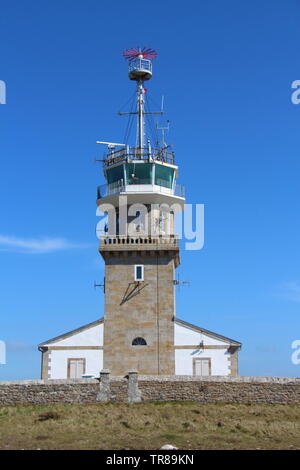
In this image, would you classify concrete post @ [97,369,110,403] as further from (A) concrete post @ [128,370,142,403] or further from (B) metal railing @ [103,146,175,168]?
(B) metal railing @ [103,146,175,168]

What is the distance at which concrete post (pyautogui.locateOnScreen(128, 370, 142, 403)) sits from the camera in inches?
1045

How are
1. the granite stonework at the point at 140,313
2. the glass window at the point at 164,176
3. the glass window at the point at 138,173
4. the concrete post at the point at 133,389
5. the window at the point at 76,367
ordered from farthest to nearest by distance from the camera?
the glass window at the point at 164,176, the glass window at the point at 138,173, the window at the point at 76,367, the granite stonework at the point at 140,313, the concrete post at the point at 133,389

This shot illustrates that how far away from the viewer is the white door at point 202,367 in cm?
3269

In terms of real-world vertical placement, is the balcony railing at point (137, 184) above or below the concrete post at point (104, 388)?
above

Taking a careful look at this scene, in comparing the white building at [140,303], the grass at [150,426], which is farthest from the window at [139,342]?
the grass at [150,426]

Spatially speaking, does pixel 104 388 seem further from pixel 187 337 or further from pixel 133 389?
pixel 187 337

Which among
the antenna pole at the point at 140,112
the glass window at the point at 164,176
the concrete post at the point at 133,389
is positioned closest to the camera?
the concrete post at the point at 133,389

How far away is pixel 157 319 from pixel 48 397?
27.2ft

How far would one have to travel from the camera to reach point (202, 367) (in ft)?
108

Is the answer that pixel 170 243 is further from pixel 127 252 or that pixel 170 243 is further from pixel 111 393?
pixel 111 393

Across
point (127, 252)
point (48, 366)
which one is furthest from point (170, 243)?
point (48, 366)

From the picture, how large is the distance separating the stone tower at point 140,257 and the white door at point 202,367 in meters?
1.34

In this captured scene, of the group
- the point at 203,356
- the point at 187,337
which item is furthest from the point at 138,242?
the point at 203,356

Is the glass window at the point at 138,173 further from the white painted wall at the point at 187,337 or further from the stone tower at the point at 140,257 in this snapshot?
the white painted wall at the point at 187,337
